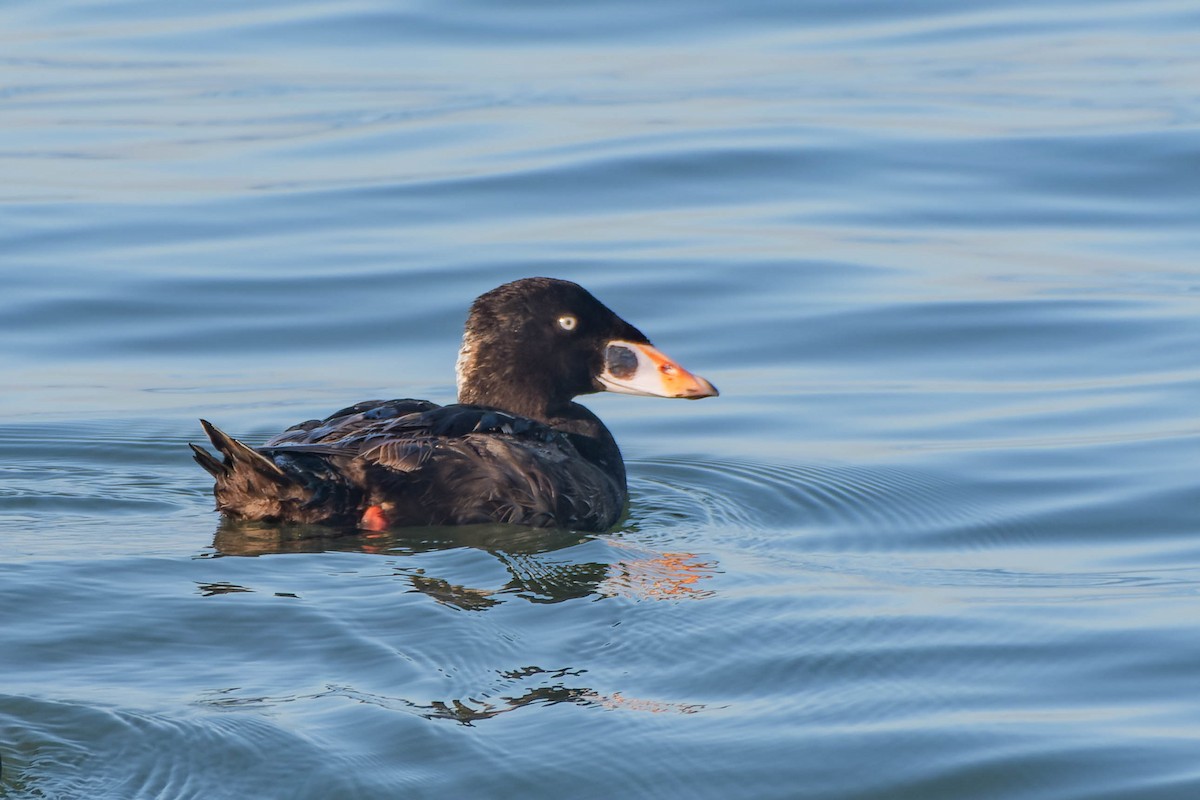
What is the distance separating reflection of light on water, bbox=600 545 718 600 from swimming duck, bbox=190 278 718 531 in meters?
0.45

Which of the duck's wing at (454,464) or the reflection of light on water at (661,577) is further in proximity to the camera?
the duck's wing at (454,464)

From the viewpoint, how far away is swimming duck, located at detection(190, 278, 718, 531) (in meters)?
5.91

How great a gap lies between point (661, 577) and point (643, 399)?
3.12m

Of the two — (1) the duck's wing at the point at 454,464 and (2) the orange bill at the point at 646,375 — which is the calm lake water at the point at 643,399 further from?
(2) the orange bill at the point at 646,375

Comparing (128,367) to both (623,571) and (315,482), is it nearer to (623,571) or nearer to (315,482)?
(315,482)

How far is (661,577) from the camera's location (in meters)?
5.70

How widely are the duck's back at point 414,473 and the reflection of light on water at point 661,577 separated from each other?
0.43 meters

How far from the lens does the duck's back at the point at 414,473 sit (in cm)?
588

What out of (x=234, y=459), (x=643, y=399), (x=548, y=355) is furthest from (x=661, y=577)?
(x=643, y=399)

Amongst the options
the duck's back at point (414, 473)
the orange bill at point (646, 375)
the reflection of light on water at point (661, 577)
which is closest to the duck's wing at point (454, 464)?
the duck's back at point (414, 473)

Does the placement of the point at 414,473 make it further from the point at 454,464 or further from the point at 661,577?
the point at 661,577

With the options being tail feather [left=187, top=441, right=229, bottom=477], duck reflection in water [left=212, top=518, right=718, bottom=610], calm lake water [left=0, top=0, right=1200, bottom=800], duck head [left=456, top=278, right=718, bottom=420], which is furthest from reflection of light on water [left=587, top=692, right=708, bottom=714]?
duck head [left=456, top=278, right=718, bottom=420]

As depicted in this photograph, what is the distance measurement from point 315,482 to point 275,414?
2180 mm

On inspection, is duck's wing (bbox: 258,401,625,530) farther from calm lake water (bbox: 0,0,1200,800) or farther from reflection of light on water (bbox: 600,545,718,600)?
reflection of light on water (bbox: 600,545,718,600)
